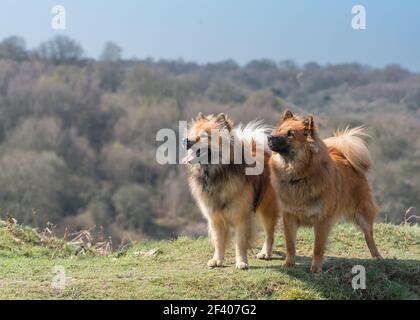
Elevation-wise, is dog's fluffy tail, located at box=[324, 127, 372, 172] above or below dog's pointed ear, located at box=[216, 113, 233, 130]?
below

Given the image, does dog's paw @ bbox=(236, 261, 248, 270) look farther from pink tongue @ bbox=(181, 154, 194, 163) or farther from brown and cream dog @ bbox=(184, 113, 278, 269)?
pink tongue @ bbox=(181, 154, 194, 163)

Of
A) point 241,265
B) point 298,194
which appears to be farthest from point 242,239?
point 298,194

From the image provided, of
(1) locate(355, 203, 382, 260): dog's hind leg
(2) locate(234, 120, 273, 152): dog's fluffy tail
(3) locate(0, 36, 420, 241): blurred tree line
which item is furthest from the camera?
(3) locate(0, 36, 420, 241): blurred tree line

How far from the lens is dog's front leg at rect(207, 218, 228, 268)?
365 inches

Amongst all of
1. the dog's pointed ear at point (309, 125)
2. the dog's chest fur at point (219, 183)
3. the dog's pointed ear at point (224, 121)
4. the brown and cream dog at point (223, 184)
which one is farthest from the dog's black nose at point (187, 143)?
the dog's pointed ear at point (309, 125)

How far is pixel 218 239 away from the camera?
9.32 m

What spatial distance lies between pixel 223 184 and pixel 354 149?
6.36ft

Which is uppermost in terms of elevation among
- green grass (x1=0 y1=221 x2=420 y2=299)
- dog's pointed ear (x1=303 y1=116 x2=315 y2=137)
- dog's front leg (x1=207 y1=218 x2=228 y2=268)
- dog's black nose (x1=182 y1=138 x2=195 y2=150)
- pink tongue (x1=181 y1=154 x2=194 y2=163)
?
dog's pointed ear (x1=303 y1=116 x2=315 y2=137)

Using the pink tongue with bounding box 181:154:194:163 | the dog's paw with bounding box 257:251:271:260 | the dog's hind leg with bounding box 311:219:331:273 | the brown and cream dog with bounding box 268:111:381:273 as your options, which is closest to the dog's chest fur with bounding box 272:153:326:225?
the brown and cream dog with bounding box 268:111:381:273

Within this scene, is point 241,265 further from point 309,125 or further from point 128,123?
point 128,123

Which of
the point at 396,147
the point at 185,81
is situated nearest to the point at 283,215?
the point at 396,147

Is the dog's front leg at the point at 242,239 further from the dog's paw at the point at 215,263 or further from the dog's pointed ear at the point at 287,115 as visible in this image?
the dog's pointed ear at the point at 287,115

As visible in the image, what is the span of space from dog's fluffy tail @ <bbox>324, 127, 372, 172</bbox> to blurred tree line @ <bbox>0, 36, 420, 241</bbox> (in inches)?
1402
